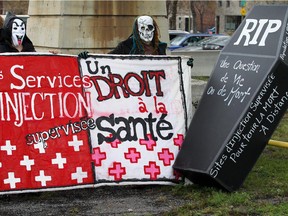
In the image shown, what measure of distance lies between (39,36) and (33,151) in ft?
16.3

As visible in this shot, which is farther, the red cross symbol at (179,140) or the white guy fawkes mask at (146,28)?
the white guy fawkes mask at (146,28)

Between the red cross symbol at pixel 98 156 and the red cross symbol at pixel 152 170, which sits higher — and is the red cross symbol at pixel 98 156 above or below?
above

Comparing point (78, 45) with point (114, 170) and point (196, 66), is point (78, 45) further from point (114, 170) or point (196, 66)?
point (196, 66)

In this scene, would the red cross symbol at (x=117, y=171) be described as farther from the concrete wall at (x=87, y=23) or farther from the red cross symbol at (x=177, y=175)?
the concrete wall at (x=87, y=23)

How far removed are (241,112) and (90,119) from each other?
132 centimetres

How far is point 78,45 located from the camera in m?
10.5

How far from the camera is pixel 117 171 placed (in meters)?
6.60

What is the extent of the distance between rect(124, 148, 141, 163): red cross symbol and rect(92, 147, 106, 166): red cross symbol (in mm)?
221

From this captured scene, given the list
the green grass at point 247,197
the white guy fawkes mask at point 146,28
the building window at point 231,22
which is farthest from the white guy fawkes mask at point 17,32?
the building window at point 231,22

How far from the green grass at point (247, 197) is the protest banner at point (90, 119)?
421 mm

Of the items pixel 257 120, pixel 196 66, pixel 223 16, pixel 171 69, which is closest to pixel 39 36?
pixel 171 69

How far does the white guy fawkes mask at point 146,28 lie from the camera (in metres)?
7.17

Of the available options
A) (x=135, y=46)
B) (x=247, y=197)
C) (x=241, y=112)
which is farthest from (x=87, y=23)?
(x=247, y=197)

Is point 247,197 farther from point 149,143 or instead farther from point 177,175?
point 149,143
